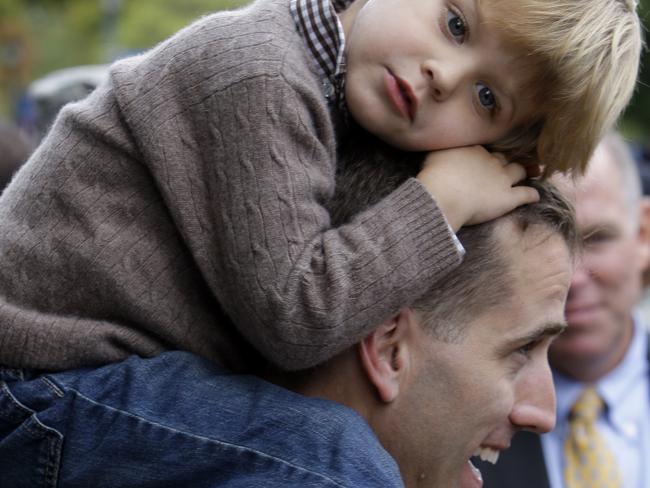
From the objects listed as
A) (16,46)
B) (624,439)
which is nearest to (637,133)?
(16,46)

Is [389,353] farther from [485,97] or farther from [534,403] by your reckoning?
[485,97]

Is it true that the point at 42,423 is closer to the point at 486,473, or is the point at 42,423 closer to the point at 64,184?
the point at 64,184

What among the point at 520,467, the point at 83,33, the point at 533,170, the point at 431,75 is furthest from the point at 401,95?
the point at 83,33

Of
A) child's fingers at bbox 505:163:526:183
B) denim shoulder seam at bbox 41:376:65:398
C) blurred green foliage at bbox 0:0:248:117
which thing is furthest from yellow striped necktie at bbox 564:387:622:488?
blurred green foliage at bbox 0:0:248:117

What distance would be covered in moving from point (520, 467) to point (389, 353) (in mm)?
1982

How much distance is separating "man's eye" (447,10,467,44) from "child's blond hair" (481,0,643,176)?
0.07 meters

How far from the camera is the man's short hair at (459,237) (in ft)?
7.84

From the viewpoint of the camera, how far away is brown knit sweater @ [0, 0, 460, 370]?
2.10m

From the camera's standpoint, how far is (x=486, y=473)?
4.19 m

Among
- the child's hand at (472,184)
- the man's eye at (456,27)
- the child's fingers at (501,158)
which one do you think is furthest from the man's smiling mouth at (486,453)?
the man's eye at (456,27)

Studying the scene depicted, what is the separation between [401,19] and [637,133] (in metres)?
24.5

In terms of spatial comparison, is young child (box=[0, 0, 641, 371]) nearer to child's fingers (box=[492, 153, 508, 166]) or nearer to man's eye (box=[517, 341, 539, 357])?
child's fingers (box=[492, 153, 508, 166])

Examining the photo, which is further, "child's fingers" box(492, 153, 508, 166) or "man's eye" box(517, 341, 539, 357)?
"man's eye" box(517, 341, 539, 357)

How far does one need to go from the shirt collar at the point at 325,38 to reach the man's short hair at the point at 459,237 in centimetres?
17
